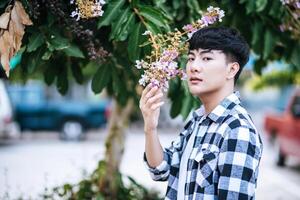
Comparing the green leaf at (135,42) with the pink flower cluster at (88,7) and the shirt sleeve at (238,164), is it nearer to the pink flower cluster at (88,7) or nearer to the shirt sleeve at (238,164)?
the pink flower cluster at (88,7)

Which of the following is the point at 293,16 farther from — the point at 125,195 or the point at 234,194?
the point at 125,195

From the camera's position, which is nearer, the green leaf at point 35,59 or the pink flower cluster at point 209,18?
the pink flower cluster at point 209,18

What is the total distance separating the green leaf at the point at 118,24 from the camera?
270 centimetres

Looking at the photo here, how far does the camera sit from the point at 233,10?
3.47 m

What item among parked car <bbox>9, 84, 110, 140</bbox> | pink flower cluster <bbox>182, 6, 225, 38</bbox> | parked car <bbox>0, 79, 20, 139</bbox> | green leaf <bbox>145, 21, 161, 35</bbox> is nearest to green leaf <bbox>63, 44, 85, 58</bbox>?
green leaf <bbox>145, 21, 161, 35</bbox>

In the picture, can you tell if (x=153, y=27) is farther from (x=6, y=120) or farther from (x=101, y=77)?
(x=6, y=120)

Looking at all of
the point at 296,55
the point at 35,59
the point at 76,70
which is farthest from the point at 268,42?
the point at 35,59

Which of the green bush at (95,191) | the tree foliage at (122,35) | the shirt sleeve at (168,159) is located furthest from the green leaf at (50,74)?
the shirt sleeve at (168,159)

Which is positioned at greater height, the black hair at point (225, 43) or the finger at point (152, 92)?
the black hair at point (225, 43)

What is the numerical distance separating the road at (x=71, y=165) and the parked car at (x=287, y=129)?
44 centimetres

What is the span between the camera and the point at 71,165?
10.4m

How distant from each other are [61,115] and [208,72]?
14.3 m

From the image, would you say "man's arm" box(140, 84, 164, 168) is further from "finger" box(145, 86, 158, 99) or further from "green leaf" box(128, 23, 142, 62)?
"green leaf" box(128, 23, 142, 62)

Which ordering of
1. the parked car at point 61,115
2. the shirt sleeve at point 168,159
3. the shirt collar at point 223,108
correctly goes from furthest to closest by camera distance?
the parked car at point 61,115 < the shirt sleeve at point 168,159 < the shirt collar at point 223,108
